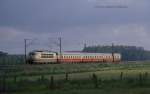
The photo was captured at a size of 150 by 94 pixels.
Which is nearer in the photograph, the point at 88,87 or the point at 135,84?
the point at 88,87

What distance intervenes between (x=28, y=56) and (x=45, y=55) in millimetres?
4892

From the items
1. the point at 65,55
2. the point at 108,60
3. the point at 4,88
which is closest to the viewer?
the point at 4,88

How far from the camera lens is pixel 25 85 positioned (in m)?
33.2

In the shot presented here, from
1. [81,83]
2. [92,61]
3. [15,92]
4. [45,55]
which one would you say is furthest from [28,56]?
[15,92]

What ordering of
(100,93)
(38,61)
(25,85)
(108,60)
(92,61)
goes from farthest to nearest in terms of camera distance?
(108,60), (92,61), (38,61), (25,85), (100,93)

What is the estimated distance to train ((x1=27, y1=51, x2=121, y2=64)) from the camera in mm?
77375

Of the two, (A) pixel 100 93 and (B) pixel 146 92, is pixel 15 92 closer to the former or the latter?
(A) pixel 100 93

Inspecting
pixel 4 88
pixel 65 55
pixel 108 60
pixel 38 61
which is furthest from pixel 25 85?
pixel 108 60

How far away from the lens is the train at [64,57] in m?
77.4

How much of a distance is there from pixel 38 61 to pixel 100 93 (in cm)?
5112

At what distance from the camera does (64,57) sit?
84.2 meters

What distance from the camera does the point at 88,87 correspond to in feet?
102

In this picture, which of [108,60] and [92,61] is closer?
[92,61]

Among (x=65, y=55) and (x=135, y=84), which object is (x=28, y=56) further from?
(x=135, y=84)
